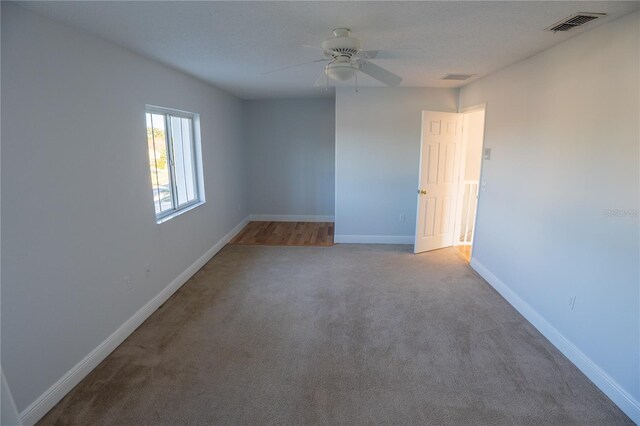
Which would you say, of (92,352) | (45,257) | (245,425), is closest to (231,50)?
(45,257)

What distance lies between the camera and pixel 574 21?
2107 mm

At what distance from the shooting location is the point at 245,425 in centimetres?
193

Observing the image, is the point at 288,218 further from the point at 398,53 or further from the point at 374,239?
the point at 398,53

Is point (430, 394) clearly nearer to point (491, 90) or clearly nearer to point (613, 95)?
point (613, 95)

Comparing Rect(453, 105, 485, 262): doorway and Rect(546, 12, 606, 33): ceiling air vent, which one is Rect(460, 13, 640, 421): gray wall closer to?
Rect(546, 12, 606, 33): ceiling air vent

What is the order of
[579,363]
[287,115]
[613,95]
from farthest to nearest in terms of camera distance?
[287,115], [579,363], [613,95]

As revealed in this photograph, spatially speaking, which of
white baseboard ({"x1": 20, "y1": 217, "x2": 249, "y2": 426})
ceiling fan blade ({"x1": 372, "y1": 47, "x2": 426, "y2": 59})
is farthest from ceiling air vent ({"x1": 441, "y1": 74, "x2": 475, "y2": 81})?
white baseboard ({"x1": 20, "y1": 217, "x2": 249, "y2": 426})

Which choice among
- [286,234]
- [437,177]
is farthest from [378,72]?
[286,234]

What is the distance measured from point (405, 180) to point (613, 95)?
299 centimetres

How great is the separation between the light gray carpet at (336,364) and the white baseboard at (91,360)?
2.2 inches

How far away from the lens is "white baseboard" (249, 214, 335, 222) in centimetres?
663

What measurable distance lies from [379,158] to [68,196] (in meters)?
3.85

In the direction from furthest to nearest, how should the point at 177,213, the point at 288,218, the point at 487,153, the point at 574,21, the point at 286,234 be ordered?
1. the point at 288,218
2. the point at 286,234
3. the point at 487,153
4. the point at 177,213
5. the point at 574,21

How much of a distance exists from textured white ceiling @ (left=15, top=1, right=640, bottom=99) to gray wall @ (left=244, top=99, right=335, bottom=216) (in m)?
2.90
